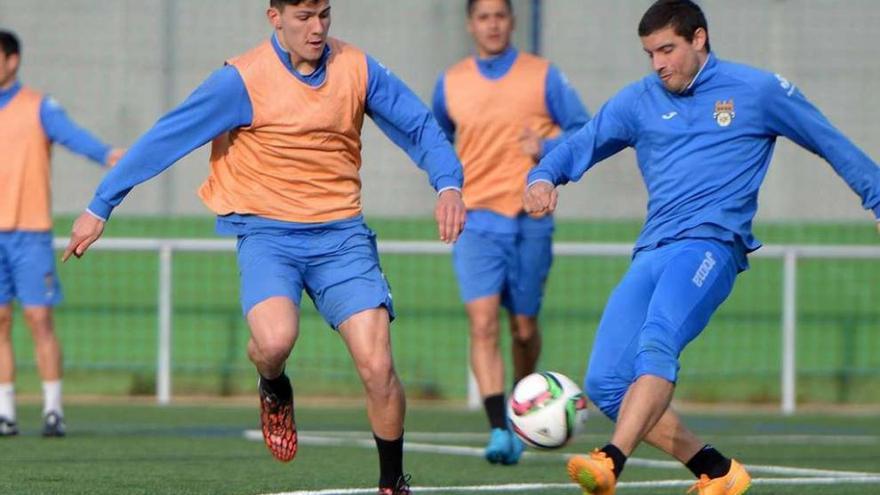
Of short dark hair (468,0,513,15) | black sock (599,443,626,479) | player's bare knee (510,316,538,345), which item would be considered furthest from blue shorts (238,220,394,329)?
short dark hair (468,0,513,15)

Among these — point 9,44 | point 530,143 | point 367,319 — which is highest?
point 9,44

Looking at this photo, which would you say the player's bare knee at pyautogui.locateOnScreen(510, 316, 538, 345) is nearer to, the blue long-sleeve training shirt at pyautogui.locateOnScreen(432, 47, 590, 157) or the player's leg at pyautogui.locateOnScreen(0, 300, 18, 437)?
the blue long-sleeve training shirt at pyautogui.locateOnScreen(432, 47, 590, 157)

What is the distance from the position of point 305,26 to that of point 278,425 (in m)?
1.76

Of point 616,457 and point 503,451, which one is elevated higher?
point 616,457

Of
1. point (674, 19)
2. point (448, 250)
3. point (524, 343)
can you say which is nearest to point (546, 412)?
point (674, 19)

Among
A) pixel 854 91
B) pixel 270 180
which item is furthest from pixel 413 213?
pixel 270 180

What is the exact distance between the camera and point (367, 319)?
23.2 ft

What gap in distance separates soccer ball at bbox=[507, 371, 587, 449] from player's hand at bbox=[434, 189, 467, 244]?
730 mm

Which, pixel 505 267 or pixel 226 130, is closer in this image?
pixel 226 130

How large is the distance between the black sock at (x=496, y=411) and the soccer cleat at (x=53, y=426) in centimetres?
254

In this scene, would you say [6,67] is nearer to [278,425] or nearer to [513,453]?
[513,453]

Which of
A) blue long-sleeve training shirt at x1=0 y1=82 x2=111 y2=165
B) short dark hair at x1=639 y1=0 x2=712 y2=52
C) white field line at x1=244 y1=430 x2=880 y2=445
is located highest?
short dark hair at x1=639 y1=0 x2=712 y2=52

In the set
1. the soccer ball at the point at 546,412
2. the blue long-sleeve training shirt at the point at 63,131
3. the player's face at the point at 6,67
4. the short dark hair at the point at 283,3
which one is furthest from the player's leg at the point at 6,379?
the soccer ball at the point at 546,412

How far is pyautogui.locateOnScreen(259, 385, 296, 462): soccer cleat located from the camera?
7.80 meters
